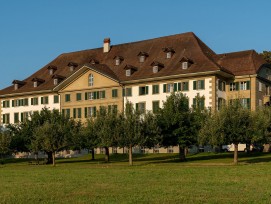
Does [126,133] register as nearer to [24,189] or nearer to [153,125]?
[153,125]

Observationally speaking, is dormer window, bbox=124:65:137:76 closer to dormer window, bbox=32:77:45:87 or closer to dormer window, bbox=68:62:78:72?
dormer window, bbox=68:62:78:72

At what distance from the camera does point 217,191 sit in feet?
66.5

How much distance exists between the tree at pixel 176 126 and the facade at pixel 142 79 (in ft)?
28.3

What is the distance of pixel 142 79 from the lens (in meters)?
71.0

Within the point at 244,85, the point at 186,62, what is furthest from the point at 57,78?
the point at 244,85

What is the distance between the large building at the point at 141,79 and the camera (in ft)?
221

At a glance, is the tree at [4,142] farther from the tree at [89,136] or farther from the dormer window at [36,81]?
the dormer window at [36,81]

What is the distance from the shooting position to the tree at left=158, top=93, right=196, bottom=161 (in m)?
51.5

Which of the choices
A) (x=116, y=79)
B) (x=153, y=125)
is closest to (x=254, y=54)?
(x=116, y=79)

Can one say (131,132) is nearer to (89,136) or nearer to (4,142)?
(89,136)

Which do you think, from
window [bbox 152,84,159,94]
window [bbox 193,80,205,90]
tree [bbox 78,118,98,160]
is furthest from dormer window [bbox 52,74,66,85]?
window [bbox 193,80,205,90]

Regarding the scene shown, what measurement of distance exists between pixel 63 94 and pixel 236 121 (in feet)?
140

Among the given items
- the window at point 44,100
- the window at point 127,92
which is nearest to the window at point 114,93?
the window at point 127,92

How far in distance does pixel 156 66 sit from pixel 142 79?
2.87m
